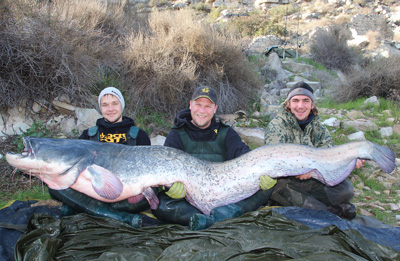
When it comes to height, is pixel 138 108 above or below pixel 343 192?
above

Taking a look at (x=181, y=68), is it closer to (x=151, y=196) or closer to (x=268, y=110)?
(x=268, y=110)

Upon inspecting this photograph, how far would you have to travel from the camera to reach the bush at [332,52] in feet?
48.2

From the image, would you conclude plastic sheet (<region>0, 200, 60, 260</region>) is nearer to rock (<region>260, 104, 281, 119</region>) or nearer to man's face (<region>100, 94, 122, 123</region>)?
man's face (<region>100, 94, 122, 123</region>)

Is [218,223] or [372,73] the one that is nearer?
[218,223]

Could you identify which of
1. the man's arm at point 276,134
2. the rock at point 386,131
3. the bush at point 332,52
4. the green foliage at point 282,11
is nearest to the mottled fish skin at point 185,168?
the man's arm at point 276,134

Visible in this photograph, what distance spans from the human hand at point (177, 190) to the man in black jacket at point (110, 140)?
1.09ft

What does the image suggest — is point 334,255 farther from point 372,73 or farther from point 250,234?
point 372,73

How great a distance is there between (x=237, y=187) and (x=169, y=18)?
23.9 ft

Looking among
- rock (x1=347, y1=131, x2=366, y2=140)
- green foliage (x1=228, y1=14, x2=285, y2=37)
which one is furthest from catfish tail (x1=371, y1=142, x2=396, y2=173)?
green foliage (x1=228, y1=14, x2=285, y2=37)

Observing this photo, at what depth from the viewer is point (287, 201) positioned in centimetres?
326

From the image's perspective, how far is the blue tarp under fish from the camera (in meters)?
1.88

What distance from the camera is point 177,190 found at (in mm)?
2613

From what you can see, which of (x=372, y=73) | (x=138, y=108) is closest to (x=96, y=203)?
(x=138, y=108)

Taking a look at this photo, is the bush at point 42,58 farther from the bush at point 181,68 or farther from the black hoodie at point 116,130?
the black hoodie at point 116,130
